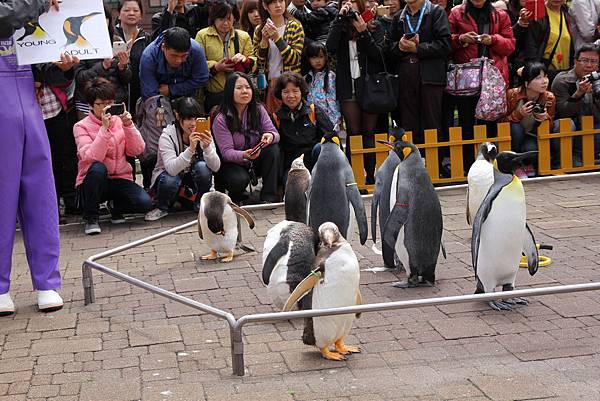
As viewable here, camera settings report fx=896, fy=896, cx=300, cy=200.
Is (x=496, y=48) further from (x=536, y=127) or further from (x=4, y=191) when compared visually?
(x=4, y=191)

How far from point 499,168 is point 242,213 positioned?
77.2 inches

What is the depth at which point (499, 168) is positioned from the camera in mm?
4930

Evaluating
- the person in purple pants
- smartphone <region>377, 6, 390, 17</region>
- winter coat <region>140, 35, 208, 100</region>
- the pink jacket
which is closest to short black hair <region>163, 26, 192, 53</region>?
winter coat <region>140, 35, 208, 100</region>

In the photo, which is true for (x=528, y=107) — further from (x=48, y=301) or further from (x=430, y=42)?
(x=48, y=301)

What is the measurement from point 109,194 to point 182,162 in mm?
668

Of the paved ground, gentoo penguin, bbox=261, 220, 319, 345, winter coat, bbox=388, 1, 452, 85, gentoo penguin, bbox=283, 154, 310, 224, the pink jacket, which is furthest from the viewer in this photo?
winter coat, bbox=388, 1, 452, 85

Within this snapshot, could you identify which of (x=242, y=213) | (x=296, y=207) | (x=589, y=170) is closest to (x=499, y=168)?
(x=296, y=207)

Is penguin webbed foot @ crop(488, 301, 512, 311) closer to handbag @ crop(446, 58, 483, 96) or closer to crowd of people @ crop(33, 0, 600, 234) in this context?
crowd of people @ crop(33, 0, 600, 234)

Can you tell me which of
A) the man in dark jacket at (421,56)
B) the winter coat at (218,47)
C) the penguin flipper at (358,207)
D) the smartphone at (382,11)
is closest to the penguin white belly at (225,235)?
the penguin flipper at (358,207)

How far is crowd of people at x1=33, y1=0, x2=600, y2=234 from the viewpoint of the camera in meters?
7.62

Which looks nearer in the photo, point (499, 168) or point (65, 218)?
point (499, 168)

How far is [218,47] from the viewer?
324 inches

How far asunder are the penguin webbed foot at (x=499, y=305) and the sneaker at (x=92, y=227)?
3.63 metres

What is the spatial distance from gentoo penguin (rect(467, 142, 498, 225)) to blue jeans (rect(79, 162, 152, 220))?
2838 millimetres
